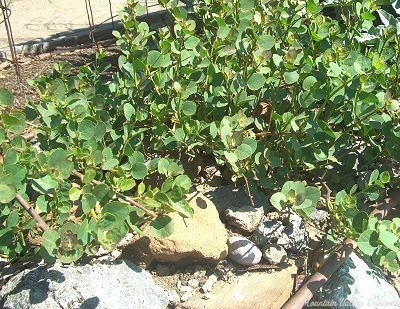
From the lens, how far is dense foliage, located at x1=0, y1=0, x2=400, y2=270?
1884 mm

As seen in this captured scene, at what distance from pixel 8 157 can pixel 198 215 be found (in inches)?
25.3

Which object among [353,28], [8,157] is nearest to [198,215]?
[8,157]

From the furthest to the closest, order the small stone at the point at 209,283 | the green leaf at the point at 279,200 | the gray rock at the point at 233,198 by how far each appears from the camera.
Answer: the gray rock at the point at 233,198
the small stone at the point at 209,283
the green leaf at the point at 279,200

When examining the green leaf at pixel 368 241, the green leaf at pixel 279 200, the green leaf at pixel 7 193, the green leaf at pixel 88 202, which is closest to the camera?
the green leaf at pixel 7 193

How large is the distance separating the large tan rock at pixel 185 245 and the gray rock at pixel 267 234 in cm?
13

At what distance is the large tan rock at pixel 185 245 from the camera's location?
2.11 meters

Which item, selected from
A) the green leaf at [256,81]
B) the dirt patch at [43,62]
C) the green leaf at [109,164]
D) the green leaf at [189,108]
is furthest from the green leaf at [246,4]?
the dirt patch at [43,62]

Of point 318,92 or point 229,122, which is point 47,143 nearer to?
point 229,122

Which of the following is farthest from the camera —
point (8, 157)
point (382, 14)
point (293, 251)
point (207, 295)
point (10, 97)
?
point (382, 14)

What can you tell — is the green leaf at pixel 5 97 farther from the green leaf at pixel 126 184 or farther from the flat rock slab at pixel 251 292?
the flat rock slab at pixel 251 292

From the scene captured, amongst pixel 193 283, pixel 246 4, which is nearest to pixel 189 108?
pixel 246 4

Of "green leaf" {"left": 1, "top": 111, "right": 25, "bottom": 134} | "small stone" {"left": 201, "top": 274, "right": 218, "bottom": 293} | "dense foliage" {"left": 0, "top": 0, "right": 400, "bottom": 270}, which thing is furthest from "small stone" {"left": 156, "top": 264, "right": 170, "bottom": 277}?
"green leaf" {"left": 1, "top": 111, "right": 25, "bottom": 134}

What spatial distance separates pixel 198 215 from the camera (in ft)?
7.30

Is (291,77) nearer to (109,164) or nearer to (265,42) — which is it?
(265,42)
